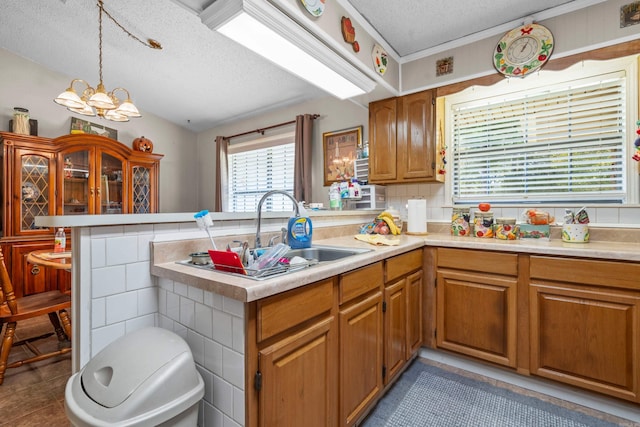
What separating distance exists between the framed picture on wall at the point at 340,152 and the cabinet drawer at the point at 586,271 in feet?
6.48

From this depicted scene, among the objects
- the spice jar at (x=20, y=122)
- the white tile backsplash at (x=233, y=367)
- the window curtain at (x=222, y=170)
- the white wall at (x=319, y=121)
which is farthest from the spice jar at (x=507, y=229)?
the spice jar at (x=20, y=122)

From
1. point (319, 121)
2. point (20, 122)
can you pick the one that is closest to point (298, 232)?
point (319, 121)

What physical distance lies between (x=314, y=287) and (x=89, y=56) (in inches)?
163

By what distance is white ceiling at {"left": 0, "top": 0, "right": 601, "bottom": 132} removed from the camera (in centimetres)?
199

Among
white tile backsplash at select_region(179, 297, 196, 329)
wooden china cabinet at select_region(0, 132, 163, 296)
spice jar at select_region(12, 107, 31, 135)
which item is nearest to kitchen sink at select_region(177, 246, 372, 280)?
white tile backsplash at select_region(179, 297, 196, 329)

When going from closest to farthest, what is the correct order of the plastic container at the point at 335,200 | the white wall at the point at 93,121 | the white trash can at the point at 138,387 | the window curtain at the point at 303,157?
1. the white trash can at the point at 138,387
2. the plastic container at the point at 335,200
3. the white wall at the point at 93,121
4. the window curtain at the point at 303,157

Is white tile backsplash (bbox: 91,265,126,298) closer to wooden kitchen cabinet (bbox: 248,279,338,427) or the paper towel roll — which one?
wooden kitchen cabinet (bbox: 248,279,338,427)

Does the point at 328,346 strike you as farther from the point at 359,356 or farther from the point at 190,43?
the point at 190,43

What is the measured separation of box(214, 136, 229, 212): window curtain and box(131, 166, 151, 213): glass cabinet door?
99 cm

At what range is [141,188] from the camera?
420 cm

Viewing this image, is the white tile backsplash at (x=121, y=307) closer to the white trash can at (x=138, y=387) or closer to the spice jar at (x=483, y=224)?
the white trash can at (x=138, y=387)

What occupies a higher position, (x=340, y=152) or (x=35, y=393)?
(x=340, y=152)

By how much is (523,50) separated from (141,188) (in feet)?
15.1

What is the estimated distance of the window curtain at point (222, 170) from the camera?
4758 mm
